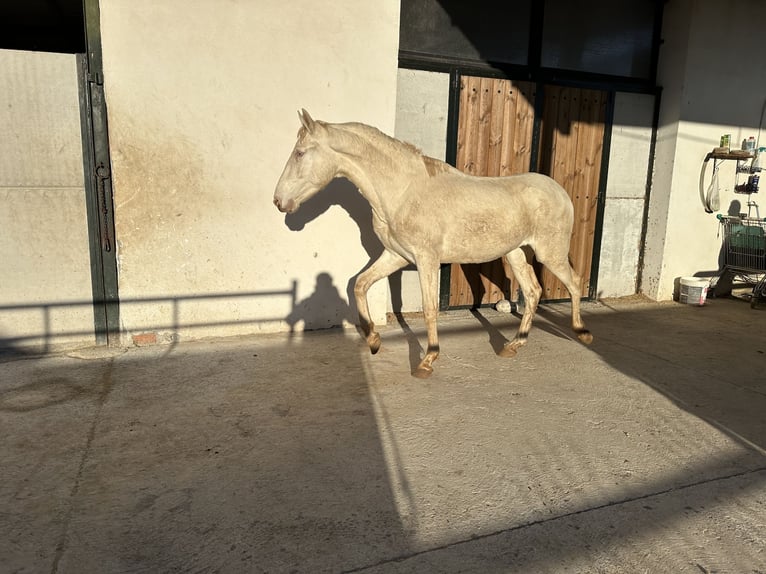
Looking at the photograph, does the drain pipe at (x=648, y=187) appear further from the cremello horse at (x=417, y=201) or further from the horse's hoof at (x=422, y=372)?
the horse's hoof at (x=422, y=372)

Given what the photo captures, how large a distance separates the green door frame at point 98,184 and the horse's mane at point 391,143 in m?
2.01

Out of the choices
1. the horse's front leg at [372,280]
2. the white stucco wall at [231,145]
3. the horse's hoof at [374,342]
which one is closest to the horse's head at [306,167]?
the horse's front leg at [372,280]

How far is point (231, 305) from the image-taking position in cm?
504

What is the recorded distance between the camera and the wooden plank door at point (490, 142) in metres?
5.97

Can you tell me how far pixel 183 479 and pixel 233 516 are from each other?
0.45 metres

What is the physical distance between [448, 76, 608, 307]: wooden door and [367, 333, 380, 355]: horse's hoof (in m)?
1.87

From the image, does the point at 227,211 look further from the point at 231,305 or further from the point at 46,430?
the point at 46,430

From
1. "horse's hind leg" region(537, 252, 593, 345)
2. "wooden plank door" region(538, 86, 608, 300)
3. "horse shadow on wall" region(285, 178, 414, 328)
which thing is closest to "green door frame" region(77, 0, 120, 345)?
"horse shadow on wall" region(285, 178, 414, 328)

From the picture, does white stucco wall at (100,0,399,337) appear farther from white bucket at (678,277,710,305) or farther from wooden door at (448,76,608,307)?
white bucket at (678,277,710,305)

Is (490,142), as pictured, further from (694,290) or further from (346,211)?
(694,290)

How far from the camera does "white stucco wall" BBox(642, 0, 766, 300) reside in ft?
22.1

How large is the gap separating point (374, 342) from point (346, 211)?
4.59ft

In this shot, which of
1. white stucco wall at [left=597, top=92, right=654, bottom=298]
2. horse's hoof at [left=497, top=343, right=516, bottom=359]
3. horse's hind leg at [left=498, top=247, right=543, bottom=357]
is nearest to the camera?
horse's hoof at [left=497, top=343, right=516, bottom=359]

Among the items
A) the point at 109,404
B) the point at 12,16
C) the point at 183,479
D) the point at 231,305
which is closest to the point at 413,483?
the point at 183,479
